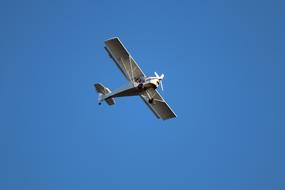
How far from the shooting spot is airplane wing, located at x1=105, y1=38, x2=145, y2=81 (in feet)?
151

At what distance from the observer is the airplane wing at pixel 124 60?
46.1 m

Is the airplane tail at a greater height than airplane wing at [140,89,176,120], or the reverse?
the airplane tail

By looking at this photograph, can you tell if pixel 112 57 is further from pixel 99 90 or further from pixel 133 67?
pixel 99 90

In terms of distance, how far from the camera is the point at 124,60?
4662 cm

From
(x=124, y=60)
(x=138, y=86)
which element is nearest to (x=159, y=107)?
(x=138, y=86)

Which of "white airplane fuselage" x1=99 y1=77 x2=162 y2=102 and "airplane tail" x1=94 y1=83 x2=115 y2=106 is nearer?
"white airplane fuselage" x1=99 y1=77 x2=162 y2=102

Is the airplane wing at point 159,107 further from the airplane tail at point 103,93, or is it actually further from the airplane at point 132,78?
the airplane tail at point 103,93

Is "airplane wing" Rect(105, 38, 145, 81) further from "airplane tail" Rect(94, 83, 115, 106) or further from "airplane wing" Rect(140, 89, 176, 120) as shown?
"airplane tail" Rect(94, 83, 115, 106)

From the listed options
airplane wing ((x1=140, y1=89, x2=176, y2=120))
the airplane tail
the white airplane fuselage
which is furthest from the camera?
the airplane tail

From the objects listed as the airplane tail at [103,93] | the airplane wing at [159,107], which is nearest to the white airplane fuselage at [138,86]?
the airplane wing at [159,107]

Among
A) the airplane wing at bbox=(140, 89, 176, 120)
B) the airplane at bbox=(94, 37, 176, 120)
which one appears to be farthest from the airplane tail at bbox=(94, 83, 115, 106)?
the airplane wing at bbox=(140, 89, 176, 120)

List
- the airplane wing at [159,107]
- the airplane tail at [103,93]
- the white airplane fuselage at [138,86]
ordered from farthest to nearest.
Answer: the airplane tail at [103,93], the airplane wing at [159,107], the white airplane fuselage at [138,86]

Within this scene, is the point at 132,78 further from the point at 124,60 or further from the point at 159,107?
the point at 159,107

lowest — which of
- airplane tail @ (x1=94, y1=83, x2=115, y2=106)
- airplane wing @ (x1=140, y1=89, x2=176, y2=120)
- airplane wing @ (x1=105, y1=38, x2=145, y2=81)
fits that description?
airplane wing @ (x1=140, y1=89, x2=176, y2=120)
